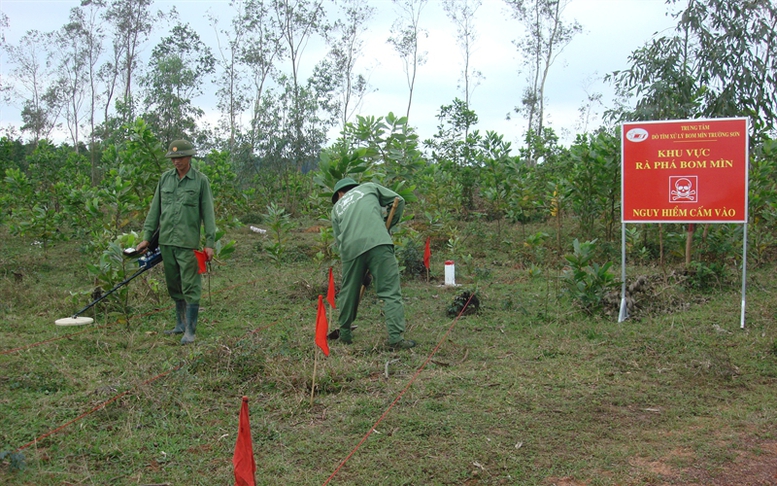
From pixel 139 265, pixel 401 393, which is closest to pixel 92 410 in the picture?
pixel 401 393

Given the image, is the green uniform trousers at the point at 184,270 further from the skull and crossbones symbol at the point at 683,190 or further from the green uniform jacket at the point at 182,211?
the skull and crossbones symbol at the point at 683,190

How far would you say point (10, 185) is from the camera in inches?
488

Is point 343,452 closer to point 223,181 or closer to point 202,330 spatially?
point 202,330

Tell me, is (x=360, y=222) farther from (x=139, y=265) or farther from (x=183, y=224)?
(x=139, y=265)

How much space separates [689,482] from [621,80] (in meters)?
6.62

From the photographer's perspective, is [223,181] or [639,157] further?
[223,181]

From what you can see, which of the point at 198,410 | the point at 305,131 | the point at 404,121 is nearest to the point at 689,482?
the point at 198,410

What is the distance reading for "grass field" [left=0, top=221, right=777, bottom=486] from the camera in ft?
10.5

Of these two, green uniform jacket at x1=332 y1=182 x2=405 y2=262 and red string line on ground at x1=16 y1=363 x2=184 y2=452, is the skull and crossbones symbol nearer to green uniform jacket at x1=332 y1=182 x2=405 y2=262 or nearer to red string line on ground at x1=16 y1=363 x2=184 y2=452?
green uniform jacket at x1=332 y1=182 x2=405 y2=262

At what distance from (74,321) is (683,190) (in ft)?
19.2

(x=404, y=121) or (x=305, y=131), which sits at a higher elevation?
(x=305, y=131)

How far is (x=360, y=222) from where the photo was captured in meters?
5.29

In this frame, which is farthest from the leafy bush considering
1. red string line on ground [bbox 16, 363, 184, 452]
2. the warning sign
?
red string line on ground [bbox 16, 363, 184, 452]

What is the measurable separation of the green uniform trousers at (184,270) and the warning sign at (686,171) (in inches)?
162
